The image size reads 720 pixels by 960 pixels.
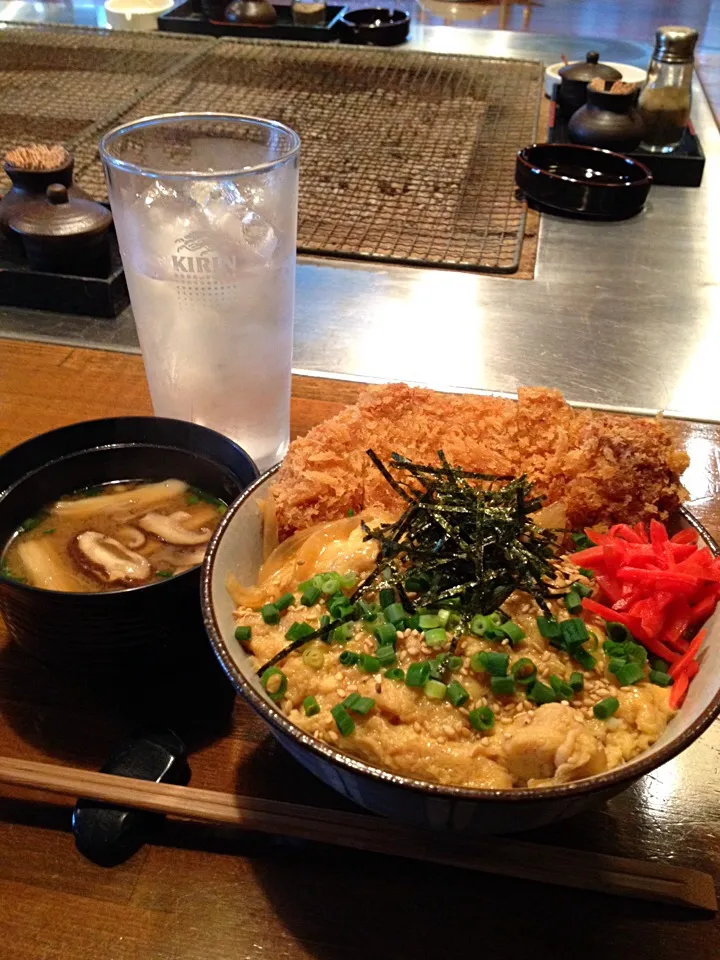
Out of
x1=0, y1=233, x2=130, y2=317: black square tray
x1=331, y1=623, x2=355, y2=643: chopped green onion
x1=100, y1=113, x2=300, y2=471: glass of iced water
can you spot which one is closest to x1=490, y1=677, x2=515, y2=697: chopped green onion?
x1=331, y1=623, x2=355, y2=643: chopped green onion

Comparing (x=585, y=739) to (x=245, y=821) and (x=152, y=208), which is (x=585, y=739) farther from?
(x=152, y=208)

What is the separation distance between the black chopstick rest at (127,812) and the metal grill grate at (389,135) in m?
2.04

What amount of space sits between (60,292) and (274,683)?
179 centimetres

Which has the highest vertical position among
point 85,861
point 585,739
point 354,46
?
point 354,46

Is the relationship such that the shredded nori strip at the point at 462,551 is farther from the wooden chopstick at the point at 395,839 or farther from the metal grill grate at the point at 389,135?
the metal grill grate at the point at 389,135

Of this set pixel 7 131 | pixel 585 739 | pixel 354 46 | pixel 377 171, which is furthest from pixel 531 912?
pixel 354 46

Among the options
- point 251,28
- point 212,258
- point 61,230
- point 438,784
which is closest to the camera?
point 438,784

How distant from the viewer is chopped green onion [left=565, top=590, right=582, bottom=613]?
3.75 feet

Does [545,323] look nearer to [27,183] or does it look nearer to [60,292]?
[60,292]

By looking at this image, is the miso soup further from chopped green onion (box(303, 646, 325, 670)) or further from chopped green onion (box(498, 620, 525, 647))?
chopped green onion (box(498, 620, 525, 647))

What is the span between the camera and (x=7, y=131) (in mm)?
3549

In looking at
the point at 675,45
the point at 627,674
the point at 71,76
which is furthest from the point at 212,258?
the point at 71,76

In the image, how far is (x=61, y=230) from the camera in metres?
2.29

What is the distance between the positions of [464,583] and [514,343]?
1.44 meters
